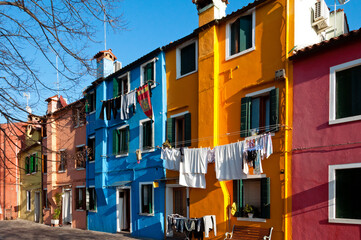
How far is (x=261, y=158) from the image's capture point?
34.8 ft

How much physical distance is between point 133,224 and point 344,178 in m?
10.3

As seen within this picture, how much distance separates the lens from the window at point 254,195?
10.6 meters

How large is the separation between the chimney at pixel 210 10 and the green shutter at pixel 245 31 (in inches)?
65.3

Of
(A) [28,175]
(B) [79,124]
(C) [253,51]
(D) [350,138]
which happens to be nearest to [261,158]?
(D) [350,138]

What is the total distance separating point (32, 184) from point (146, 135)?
55.8 ft

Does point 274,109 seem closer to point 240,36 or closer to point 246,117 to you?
point 246,117

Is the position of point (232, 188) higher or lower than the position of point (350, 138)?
lower

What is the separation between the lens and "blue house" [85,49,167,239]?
601 inches

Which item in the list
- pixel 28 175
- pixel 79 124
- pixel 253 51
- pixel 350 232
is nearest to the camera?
pixel 350 232

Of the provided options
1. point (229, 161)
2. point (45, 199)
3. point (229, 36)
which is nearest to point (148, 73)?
point (229, 36)

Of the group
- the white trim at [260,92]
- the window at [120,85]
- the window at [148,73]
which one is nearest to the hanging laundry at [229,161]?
the white trim at [260,92]

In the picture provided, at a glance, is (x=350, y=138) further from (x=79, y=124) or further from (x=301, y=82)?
(x=79, y=124)

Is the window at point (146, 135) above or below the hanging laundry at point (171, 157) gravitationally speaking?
above

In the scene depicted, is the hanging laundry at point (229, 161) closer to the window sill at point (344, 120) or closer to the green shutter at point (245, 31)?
the window sill at point (344, 120)
